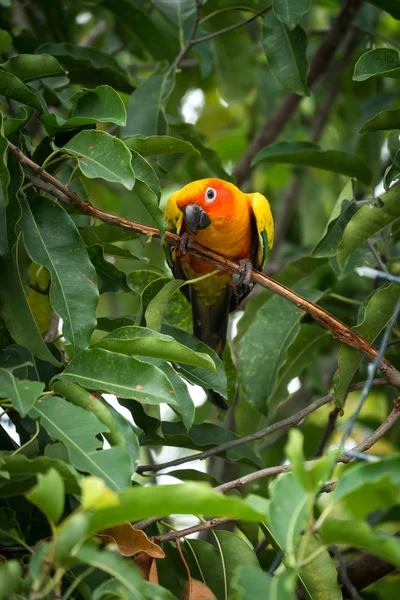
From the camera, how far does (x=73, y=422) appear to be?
1.98 metres

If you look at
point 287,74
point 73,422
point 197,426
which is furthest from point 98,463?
point 287,74

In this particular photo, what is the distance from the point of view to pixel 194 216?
3.69 metres

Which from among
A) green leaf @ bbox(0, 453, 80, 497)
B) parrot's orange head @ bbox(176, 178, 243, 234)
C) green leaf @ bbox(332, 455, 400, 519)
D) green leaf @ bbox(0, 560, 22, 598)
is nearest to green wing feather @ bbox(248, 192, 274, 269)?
parrot's orange head @ bbox(176, 178, 243, 234)

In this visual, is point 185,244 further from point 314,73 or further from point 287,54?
point 314,73

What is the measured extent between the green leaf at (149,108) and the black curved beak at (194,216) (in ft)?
1.43

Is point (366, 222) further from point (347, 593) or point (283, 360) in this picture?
point (347, 593)

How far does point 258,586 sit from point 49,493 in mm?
508

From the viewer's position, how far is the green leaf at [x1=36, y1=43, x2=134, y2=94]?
3.60 metres

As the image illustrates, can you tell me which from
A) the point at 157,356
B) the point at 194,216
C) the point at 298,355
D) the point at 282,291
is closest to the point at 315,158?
the point at 194,216

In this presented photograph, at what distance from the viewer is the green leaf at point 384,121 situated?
107 inches

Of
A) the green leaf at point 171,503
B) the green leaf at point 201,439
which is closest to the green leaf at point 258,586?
the green leaf at point 171,503

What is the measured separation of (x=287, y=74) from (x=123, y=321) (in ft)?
4.77

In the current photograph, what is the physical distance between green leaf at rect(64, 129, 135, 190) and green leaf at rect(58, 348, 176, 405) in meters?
0.55

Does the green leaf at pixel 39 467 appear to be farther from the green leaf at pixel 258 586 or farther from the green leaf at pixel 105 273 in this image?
the green leaf at pixel 105 273
